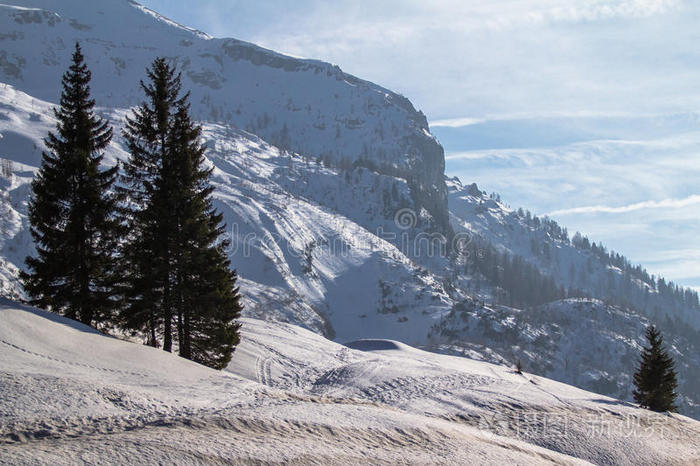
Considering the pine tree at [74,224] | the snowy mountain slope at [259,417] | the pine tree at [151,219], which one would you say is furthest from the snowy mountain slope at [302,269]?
the snowy mountain slope at [259,417]

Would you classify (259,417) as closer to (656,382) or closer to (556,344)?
(656,382)

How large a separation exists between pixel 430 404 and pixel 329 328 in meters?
134

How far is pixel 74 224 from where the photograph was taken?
82.3ft

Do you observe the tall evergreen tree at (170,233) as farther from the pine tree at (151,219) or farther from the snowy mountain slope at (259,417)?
Answer: the snowy mountain slope at (259,417)

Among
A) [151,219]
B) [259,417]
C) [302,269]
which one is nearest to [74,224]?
[151,219]

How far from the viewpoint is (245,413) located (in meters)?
15.1

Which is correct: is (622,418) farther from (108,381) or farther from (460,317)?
(460,317)

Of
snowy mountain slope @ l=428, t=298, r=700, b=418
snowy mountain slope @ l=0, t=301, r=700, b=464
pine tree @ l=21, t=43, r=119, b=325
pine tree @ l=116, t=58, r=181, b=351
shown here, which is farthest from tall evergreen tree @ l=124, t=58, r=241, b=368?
snowy mountain slope @ l=428, t=298, r=700, b=418

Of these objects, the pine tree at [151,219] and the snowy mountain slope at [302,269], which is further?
the snowy mountain slope at [302,269]

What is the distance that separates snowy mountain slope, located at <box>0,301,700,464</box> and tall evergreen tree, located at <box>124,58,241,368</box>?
525 centimetres

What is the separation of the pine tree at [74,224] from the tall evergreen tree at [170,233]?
115 cm

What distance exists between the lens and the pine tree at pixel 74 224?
24.9m

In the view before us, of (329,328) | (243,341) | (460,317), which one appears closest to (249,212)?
(329,328)

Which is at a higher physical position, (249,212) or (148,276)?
(249,212)
